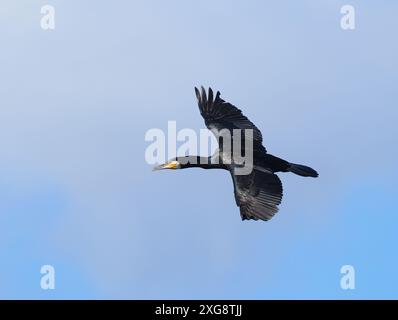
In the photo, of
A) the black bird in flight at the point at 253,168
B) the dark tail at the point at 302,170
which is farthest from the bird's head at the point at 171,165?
the dark tail at the point at 302,170

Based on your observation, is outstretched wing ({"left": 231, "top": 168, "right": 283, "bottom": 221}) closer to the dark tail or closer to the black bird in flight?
the black bird in flight

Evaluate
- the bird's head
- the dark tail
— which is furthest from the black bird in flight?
the bird's head

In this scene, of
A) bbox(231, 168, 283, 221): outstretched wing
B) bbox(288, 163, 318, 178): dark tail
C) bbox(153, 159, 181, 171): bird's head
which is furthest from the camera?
bbox(153, 159, 181, 171): bird's head

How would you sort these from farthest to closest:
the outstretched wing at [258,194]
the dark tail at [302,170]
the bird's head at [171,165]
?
the bird's head at [171,165] → the dark tail at [302,170] → the outstretched wing at [258,194]

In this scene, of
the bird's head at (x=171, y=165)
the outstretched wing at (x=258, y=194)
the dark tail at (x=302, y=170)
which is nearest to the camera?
the outstretched wing at (x=258, y=194)

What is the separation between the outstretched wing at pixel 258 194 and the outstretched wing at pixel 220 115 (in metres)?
0.66

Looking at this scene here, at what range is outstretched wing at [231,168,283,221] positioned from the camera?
26641 mm

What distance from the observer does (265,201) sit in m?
26.8

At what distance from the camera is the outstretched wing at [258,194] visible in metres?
26.6

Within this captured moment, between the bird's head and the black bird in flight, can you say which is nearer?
the black bird in flight

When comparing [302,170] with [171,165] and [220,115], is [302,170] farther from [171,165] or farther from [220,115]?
[171,165]

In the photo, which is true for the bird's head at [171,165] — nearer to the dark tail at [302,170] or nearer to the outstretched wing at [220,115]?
the outstretched wing at [220,115]
